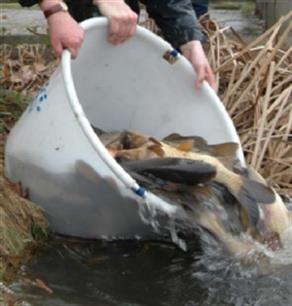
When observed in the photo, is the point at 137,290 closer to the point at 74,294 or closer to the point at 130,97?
the point at 74,294

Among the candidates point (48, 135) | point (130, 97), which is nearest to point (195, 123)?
point (130, 97)

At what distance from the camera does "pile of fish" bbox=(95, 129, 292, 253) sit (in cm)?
325

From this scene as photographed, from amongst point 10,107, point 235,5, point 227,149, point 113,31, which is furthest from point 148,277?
point 235,5

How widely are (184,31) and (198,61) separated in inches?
7.2

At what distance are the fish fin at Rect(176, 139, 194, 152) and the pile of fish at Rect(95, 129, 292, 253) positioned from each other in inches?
2.8

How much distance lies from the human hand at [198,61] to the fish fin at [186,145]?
30cm

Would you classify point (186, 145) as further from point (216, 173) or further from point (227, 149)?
point (216, 173)

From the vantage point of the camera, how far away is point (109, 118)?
4.10m

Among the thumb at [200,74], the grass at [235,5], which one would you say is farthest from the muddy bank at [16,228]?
the grass at [235,5]

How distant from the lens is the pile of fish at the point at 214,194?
3248mm

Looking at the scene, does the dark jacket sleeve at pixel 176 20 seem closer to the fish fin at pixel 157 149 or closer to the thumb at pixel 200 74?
the thumb at pixel 200 74

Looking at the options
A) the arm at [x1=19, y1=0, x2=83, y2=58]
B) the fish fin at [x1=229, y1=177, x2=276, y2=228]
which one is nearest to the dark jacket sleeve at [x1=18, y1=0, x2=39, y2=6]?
the arm at [x1=19, y1=0, x2=83, y2=58]

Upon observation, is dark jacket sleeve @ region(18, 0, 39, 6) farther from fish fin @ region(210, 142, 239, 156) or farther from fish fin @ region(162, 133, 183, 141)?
fish fin @ region(210, 142, 239, 156)

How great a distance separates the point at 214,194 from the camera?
337cm
